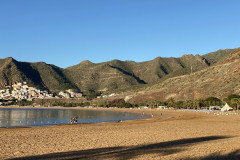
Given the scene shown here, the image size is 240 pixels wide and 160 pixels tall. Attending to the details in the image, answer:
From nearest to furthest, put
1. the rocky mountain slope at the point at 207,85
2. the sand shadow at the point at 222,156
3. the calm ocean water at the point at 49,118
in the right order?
the sand shadow at the point at 222,156 → the calm ocean water at the point at 49,118 → the rocky mountain slope at the point at 207,85

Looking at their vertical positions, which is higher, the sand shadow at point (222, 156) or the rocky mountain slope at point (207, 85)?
the rocky mountain slope at point (207, 85)

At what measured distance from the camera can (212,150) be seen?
44.8ft

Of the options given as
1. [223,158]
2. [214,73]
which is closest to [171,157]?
[223,158]

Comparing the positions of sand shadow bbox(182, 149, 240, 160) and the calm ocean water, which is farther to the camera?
the calm ocean water

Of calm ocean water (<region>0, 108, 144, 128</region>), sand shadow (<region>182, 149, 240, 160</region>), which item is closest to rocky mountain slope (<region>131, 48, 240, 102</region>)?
calm ocean water (<region>0, 108, 144, 128</region>)

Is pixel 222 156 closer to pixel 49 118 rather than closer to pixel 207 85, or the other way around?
pixel 49 118

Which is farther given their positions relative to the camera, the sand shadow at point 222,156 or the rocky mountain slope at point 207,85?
the rocky mountain slope at point 207,85

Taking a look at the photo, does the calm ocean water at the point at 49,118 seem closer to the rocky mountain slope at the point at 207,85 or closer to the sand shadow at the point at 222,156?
the sand shadow at the point at 222,156

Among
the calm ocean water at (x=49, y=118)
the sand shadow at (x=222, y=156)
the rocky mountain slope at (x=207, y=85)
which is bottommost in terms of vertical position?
the calm ocean water at (x=49, y=118)

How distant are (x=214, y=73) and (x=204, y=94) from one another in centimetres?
1599

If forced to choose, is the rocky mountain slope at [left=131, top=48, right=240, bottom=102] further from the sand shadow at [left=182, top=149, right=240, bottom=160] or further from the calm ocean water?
the sand shadow at [left=182, top=149, right=240, bottom=160]

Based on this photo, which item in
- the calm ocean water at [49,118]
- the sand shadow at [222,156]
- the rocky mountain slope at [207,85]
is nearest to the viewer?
the sand shadow at [222,156]

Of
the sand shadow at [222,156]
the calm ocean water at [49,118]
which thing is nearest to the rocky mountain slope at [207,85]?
the calm ocean water at [49,118]

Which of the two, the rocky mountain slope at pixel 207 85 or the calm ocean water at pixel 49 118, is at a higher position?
the rocky mountain slope at pixel 207 85
